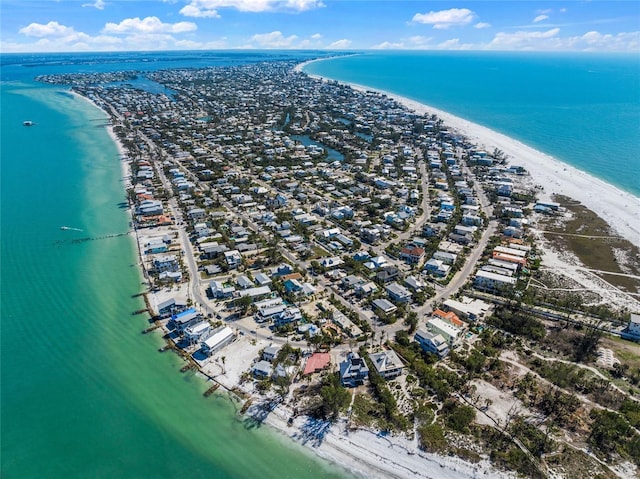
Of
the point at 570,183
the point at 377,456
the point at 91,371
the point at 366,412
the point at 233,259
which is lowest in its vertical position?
the point at 570,183

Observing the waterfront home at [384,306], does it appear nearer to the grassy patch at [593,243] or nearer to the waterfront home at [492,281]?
the waterfront home at [492,281]

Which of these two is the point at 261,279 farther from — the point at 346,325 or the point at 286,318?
the point at 346,325

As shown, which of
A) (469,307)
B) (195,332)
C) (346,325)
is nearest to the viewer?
(195,332)

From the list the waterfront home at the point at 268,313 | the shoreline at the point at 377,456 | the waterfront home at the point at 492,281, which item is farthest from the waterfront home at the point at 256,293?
the waterfront home at the point at 492,281

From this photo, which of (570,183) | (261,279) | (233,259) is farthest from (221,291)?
(570,183)

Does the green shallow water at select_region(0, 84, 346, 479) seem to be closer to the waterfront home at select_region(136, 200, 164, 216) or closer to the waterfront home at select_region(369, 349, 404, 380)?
the waterfront home at select_region(136, 200, 164, 216)

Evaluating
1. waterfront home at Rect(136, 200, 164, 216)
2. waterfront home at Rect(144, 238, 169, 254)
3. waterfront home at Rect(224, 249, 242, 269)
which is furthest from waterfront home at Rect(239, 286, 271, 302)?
waterfront home at Rect(136, 200, 164, 216)
